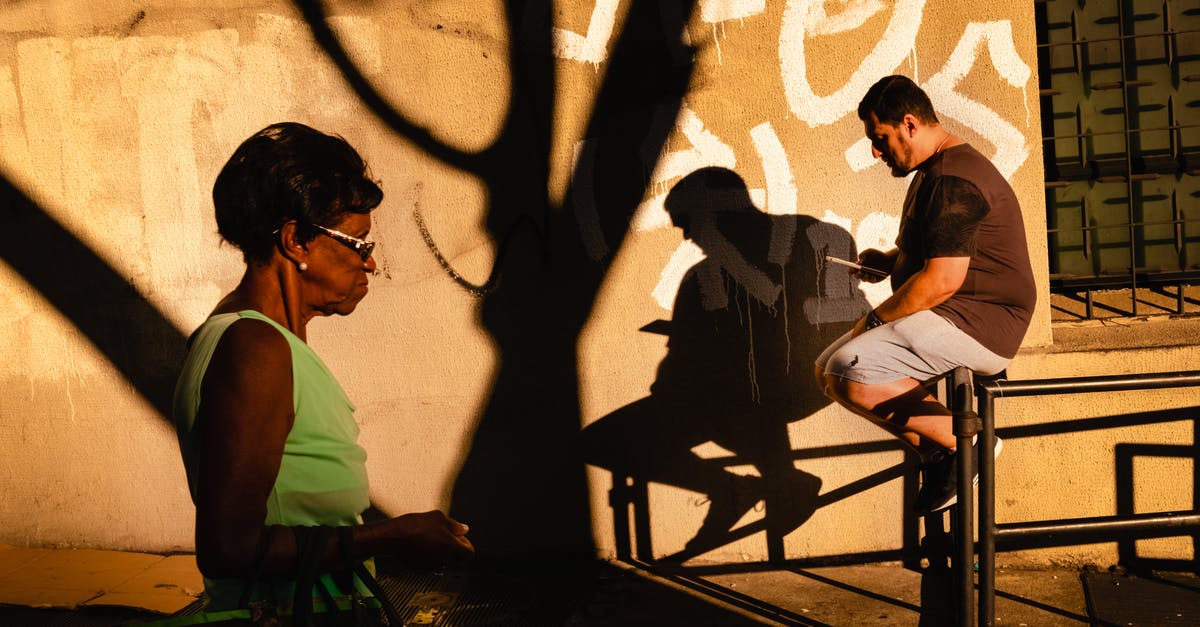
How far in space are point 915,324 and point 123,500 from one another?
12.2ft

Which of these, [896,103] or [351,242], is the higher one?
[896,103]

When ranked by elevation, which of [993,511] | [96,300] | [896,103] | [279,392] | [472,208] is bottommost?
[993,511]

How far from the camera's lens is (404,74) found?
4.56 meters

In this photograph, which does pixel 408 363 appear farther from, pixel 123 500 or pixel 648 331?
pixel 123 500

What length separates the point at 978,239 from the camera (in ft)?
11.4

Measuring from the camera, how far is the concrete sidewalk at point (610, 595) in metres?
3.99

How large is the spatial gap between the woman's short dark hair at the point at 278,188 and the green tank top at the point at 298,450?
16cm

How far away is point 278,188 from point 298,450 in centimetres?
43

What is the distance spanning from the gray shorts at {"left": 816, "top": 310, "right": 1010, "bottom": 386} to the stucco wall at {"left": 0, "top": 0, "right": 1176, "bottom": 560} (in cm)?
84

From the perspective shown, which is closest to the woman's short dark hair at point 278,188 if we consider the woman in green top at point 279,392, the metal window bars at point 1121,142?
the woman in green top at point 279,392

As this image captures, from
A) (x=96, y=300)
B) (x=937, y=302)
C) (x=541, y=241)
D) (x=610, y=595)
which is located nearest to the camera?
(x=937, y=302)

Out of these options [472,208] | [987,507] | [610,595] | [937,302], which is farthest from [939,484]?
[472,208]

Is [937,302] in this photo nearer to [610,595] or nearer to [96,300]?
[610,595]

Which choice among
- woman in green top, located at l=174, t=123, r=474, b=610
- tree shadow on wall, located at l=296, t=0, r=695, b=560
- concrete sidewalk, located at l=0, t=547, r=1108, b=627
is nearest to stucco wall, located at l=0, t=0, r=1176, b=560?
tree shadow on wall, located at l=296, t=0, r=695, b=560
